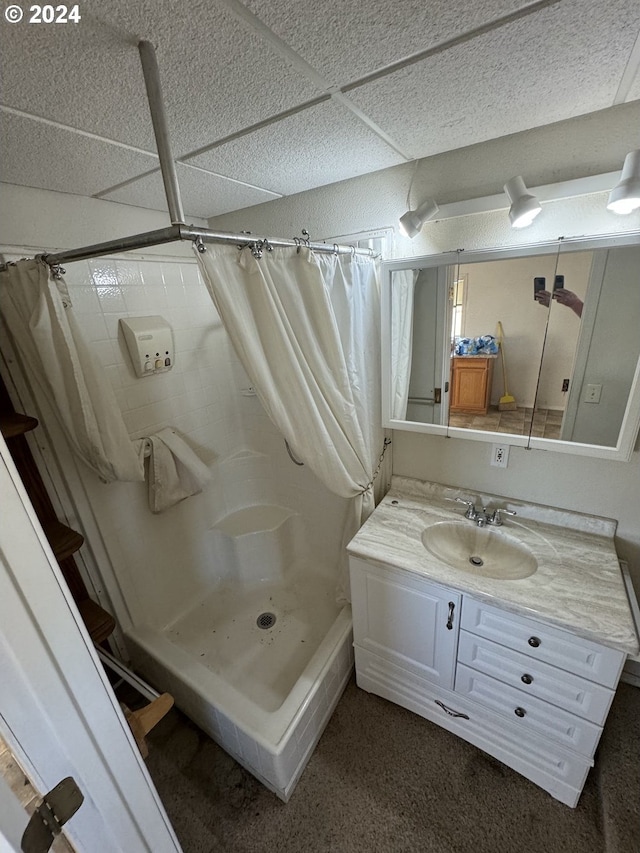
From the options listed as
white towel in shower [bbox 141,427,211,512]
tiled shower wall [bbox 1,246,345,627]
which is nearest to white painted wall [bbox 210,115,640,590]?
tiled shower wall [bbox 1,246,345,627]

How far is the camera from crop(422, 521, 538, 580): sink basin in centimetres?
130

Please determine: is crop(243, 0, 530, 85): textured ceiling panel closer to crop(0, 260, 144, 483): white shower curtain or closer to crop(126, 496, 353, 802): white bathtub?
crop(0, 260, 144, 483): white shower curtain

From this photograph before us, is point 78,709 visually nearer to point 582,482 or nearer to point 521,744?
point 521,744

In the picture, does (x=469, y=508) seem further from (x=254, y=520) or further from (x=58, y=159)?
(x=58, y=159)

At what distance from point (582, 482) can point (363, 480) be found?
0.84 m

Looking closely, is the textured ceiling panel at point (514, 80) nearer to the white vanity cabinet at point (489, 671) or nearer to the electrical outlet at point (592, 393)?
the electrical outlet at point (592, 393)

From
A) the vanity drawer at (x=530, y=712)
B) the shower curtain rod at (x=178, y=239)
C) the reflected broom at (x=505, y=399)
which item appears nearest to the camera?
the shower curtain rod at (x=178, y=239)

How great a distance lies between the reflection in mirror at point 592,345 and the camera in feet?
3.58

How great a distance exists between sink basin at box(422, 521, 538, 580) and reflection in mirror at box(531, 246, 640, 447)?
1.56 feet

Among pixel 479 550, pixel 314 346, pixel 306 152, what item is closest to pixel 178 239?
pixel 314 346

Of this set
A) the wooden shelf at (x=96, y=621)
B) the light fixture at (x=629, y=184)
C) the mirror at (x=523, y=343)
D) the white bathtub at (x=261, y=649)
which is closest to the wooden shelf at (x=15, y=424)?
the wooden shelf at (x=96, y=621)

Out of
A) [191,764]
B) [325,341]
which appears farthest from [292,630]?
[325,341]

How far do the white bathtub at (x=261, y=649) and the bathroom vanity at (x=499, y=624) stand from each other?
29cm

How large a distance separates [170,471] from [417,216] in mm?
1516
